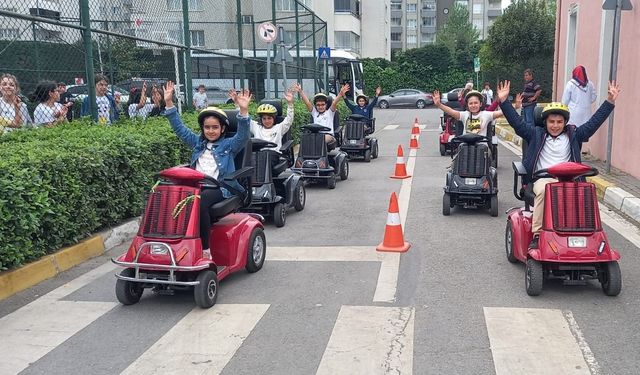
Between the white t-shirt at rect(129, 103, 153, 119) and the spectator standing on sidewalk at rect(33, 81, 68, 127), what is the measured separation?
1.54 meters

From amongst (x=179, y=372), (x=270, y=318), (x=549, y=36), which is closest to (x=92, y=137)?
(x=270, y=318)

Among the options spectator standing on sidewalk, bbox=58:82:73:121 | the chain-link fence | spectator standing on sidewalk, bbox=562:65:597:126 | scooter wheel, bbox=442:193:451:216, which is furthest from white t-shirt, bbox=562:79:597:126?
spectator standing on sidewalk, bbox=58:82:73:121

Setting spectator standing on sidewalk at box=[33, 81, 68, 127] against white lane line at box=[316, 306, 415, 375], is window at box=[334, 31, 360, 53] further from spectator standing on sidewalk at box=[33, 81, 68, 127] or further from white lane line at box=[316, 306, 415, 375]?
white lane line at box=[316, 306, 415, 375]

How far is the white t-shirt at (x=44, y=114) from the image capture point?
27.2ft

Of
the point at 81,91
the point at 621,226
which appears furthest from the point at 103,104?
the point at 621,226

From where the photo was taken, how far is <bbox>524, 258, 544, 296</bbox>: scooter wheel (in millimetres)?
5152

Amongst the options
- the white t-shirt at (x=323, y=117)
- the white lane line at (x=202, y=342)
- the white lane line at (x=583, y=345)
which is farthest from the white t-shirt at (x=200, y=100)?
the white lane line at (x=583, y=345)

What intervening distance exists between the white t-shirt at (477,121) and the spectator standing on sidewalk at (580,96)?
2.54 m

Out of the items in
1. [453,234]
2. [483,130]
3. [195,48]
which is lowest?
[453,234]

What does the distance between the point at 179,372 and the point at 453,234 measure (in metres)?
4.47

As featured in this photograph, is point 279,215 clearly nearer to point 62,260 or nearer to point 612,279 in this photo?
point 62,260

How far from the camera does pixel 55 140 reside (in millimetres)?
6945

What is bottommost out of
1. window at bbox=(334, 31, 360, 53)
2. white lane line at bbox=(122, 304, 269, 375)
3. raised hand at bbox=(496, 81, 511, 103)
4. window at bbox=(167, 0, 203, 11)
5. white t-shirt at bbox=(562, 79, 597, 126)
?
white lane line at bbox=(122, 304, 269, 375)

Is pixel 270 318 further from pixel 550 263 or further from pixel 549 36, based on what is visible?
pixel 549 36
